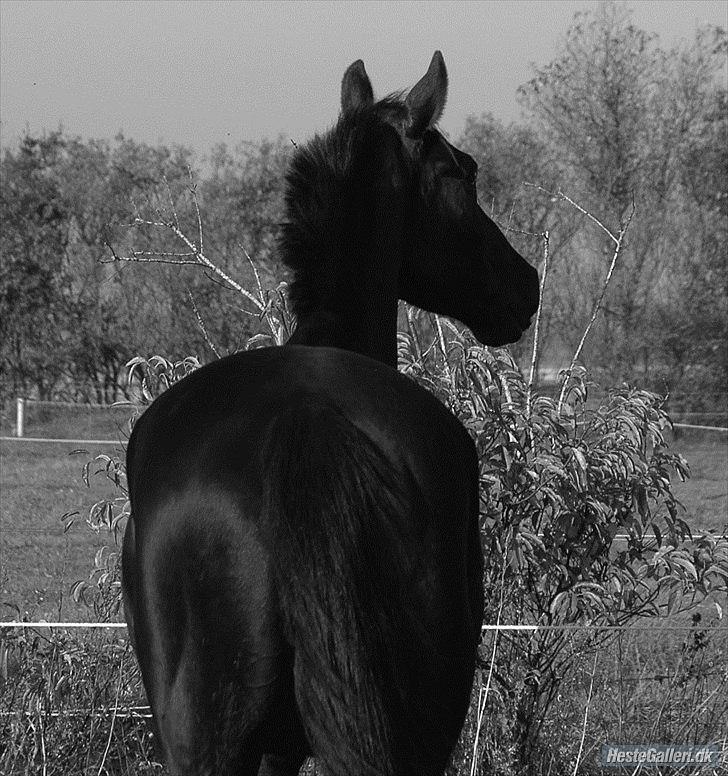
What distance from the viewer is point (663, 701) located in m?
4.48

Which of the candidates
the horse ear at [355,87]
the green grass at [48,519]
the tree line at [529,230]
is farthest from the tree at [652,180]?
the horse ear at [355,87]

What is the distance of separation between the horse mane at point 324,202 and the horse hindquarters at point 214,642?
97 centimetres

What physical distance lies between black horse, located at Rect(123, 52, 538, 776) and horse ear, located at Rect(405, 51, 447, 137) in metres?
1.03

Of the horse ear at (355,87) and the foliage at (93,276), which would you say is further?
the foliage at (93,276)

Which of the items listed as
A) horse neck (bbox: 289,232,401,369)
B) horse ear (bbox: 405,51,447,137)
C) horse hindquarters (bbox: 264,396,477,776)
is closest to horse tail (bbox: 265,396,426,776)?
horse hindquarters (bbox: 264,396,477,776)

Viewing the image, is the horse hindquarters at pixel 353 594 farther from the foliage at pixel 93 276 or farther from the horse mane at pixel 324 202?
the foliage at pixel 93 276

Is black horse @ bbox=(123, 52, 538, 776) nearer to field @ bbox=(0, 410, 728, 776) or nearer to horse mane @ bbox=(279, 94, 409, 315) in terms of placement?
horse mane @ bbox=(279, 94, 409, 315)

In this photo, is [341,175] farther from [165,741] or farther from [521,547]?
[521,547]

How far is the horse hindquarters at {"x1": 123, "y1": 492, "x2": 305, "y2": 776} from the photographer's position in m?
1.97

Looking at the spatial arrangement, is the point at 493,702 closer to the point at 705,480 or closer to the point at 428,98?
the point at 428,98

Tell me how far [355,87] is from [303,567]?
1.79 metres

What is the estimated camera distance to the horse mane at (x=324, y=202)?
2.87 metres

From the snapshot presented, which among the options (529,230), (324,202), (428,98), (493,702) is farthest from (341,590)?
(529,230)

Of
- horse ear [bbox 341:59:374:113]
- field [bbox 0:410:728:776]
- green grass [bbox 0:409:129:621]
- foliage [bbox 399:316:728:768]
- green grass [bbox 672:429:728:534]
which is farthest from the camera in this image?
green grass [bbox 672:429:728:534]
